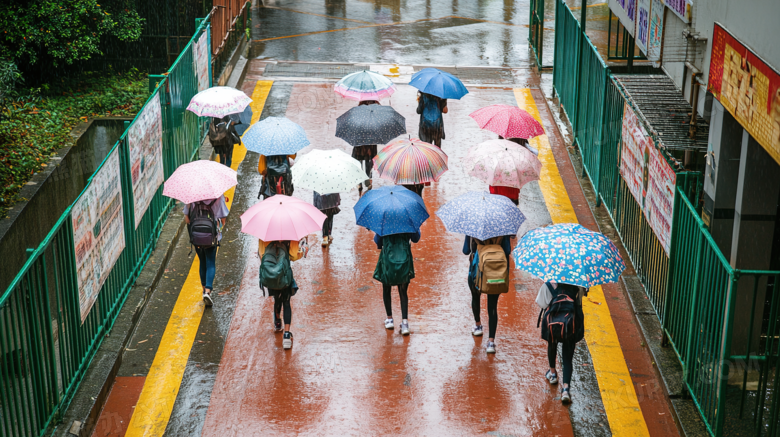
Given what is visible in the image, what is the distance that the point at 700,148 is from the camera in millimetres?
8477

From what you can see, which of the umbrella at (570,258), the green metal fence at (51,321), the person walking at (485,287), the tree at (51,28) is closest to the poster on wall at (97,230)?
the green metal fence at (51,321)

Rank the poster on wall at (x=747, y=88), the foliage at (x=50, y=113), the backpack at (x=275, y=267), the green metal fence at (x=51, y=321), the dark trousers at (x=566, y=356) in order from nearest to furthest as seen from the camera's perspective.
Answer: the green metal fence at (x=51, y=321) → the poster on wall at (x=747, y=88) → the dark trousers at (x=566, y=356) → the backpack at (x=275, y=267) → the foliage at (x=50, y=113)

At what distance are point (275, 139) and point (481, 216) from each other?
3.08m

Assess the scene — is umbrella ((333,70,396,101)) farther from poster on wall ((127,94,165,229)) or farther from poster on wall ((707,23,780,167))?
poster on wall ((707,23,780,167))

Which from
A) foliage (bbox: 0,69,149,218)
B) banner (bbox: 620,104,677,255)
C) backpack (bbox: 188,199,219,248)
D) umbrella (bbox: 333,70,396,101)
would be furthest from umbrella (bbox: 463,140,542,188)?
foliage (bbox: 0,69,149,218)

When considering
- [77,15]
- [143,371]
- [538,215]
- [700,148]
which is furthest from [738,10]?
[77,15]

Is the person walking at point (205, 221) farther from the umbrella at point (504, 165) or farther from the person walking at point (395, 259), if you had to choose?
the umbrella at point (504, 165)

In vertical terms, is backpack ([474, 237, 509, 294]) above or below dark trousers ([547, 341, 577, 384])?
above

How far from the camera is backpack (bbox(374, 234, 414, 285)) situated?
24.1 ft

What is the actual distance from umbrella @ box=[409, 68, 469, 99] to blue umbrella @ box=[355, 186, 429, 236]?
3.54 meters

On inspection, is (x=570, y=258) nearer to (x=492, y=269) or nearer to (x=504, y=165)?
(x=492, y=269)

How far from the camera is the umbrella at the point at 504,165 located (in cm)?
858

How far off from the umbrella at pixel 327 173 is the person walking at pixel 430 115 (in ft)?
8.80

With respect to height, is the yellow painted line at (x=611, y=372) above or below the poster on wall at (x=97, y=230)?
below
